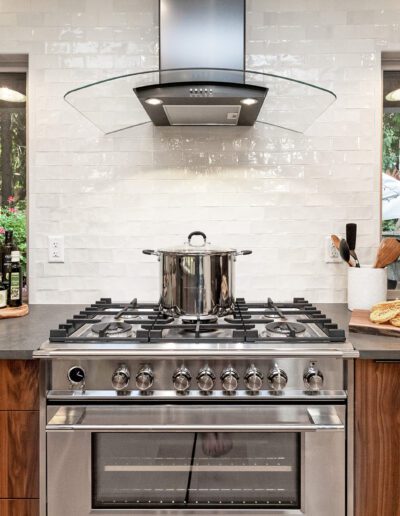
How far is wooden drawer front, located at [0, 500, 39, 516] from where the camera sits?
154 centimetres

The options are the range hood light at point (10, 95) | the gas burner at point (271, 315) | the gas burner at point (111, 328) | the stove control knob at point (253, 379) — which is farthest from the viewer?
the range hood light at point (10, 95)

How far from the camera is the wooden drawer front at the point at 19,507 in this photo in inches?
60.6

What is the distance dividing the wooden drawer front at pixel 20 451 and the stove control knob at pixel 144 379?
1.12 ft

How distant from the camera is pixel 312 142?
226cm

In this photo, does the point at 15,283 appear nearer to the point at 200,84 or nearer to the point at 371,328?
the point at 200,84

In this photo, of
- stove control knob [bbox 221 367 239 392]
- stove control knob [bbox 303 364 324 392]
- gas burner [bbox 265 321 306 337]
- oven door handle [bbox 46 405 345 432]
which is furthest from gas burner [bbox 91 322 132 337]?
stove control knob [bbox 303 364 324 392]

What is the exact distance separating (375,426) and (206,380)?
545mm

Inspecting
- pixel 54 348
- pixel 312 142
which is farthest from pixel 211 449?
pixel 312 142

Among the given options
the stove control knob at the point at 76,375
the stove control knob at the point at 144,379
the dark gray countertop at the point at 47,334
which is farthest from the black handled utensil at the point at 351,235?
the stove control knob at the point at 76,375

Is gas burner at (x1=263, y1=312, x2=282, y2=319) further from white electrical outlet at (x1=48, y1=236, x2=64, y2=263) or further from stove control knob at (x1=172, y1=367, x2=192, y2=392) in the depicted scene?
white electrical outlet at (x1=48, y1=236, x2=64, y2=263)

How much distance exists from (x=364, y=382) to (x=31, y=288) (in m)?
1.52

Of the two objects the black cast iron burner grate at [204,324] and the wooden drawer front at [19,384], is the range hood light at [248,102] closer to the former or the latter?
the black cast iron burner grate at [204,324]

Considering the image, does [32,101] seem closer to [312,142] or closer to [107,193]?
[107,193]

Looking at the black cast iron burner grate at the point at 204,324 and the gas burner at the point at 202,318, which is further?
the gas burner at the point at 202,318
